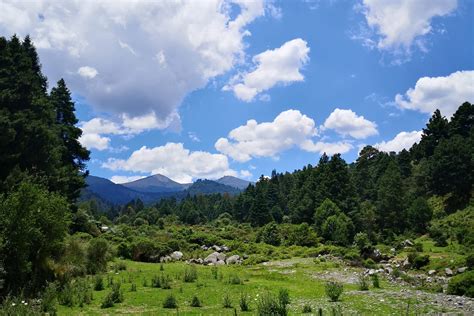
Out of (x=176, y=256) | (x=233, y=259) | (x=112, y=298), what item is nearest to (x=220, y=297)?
(x=112, y=298)

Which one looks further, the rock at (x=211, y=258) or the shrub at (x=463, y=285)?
the rock at (x=211, y=258)

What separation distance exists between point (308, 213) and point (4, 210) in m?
62.9

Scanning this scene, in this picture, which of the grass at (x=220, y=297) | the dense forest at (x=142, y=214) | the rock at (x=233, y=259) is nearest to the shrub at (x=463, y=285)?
the grass at (x=220, y=297)

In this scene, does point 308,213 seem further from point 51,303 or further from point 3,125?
point 51,303

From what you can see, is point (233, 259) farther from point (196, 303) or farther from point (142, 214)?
point (142, 214)

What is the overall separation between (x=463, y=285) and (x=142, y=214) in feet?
319

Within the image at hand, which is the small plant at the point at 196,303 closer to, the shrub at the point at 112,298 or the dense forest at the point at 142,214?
the shrub at the point at 112,298

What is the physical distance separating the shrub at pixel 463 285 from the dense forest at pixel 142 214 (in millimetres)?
18329

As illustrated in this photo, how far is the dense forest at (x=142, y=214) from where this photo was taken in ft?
65.2

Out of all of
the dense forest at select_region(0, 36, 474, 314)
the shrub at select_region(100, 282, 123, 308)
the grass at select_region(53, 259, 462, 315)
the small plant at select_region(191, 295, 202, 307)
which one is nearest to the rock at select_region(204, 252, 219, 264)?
the dense forest at select_region(0, 36, 474, 314)

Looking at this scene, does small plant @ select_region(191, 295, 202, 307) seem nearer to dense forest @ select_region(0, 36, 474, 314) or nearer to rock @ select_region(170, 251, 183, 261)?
dense forest @ select_region(0, 36, 474, 314)

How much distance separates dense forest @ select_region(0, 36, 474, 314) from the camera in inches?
782

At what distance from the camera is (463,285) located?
2127cm

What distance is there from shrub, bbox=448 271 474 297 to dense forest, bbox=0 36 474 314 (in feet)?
60.1
